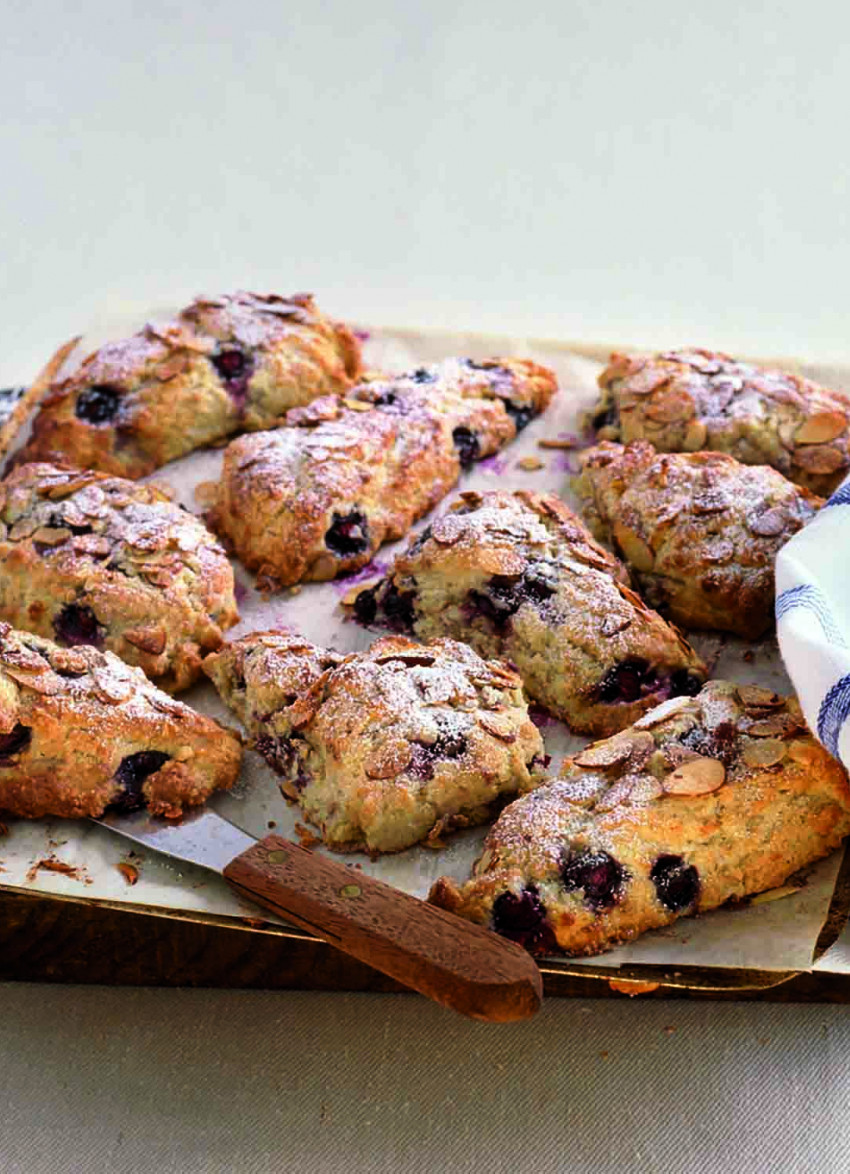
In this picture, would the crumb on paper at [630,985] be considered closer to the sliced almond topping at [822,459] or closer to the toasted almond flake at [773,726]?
the toasted almond flake at [773,726]

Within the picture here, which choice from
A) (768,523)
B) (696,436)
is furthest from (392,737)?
(696,436)

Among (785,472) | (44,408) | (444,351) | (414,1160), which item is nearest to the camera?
(414,1160)

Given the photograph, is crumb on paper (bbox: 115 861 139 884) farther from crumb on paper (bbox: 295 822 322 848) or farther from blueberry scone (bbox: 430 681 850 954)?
blueberry scone (bbox: 430 681 850 954)

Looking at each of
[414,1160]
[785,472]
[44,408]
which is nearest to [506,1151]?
[414,1160]

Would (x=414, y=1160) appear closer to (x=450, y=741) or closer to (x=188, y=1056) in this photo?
(x=188, y=1056)

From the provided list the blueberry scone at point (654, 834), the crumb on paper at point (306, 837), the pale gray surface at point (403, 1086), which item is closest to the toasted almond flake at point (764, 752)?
the blueberry scone at point (654, 834)

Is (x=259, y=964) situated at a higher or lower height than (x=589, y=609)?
lower
